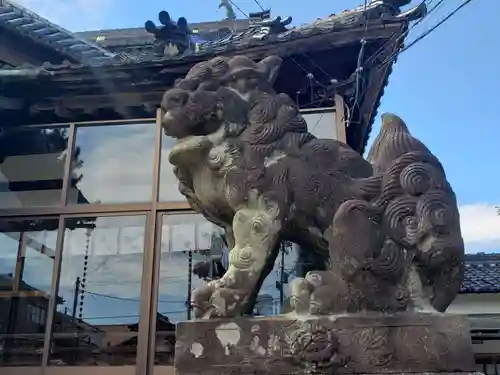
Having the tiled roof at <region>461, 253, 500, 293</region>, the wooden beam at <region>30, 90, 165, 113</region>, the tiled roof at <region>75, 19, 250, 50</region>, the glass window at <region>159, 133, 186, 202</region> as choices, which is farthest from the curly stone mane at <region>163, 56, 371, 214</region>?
the tiled roof at <region>461, 253, 500, 293</region>

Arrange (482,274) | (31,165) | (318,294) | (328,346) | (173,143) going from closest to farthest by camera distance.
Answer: (328,346)
(318,294)
(173,143)
(31,165)
(482,274)

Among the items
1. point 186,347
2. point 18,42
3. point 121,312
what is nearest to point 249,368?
point 186,347

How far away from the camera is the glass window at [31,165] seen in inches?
285

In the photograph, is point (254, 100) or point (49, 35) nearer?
point (254, 100)

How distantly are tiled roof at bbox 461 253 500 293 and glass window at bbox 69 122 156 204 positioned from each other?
21.6ft

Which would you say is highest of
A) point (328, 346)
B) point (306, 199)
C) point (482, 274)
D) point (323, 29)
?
point (323, 29)

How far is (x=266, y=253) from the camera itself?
298 cm

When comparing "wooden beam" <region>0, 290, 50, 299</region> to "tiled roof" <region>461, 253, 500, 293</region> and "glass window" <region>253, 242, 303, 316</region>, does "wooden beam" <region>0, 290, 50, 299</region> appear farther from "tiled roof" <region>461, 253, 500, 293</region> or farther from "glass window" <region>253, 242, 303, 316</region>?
"tiled roof" <region>461, 253, 500, 293</region>

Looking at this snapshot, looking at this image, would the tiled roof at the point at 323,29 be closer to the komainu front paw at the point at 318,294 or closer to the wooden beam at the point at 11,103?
the wooden beam at the point at 11,103

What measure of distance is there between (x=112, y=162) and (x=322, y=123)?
8.61ft

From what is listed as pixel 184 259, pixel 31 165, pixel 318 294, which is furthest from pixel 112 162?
pixel 318 294

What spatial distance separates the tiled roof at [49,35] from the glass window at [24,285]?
213 centimetres

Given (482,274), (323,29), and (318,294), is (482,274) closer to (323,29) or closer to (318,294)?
(323,29)

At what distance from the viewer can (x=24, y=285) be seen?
6.87 m
